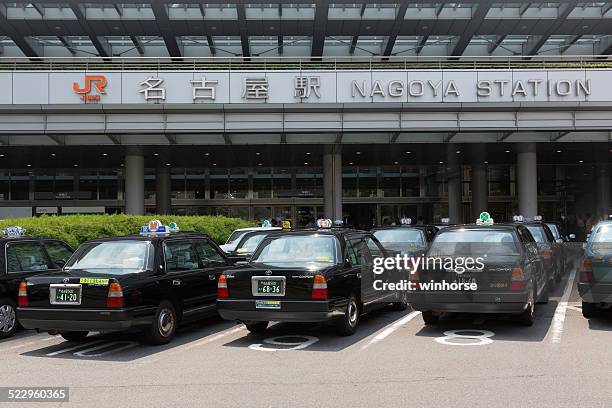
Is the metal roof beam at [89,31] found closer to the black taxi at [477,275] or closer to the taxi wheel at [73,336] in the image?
the taxi wheel at [73,336]

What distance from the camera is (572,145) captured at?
27000 millimetres

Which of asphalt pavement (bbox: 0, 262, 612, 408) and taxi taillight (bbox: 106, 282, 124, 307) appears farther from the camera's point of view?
taxi taillight (bbox: 106, 282, 124, 307)

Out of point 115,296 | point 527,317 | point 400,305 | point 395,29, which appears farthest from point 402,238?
point 395,29

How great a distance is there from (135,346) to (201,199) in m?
31.0

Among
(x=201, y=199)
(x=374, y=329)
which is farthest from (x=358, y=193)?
(x=374, y=329)

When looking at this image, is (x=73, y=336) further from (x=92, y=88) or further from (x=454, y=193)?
(x=454, y=193)

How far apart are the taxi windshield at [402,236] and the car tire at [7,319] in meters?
8.24

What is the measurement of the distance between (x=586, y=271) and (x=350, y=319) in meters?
3.72

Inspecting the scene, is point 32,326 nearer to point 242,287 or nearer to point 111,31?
point 242,287

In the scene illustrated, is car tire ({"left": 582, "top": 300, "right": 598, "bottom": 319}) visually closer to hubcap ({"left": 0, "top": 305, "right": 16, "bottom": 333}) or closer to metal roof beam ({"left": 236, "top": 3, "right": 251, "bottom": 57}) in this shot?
hubcap ({"left": 0, "top": 305, "right": 16, "bottom": 333})

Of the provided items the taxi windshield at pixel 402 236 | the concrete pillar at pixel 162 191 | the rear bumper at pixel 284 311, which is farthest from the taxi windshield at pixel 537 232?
the concrete pillar at pixel 162 191

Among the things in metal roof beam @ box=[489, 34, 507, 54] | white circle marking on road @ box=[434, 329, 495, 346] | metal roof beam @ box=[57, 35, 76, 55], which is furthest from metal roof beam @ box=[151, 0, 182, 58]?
white circle marking on road @ box=[434, 329, 495, 346]

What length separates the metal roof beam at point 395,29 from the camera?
3278 centimetres

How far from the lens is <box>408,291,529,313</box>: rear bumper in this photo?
313 inches
